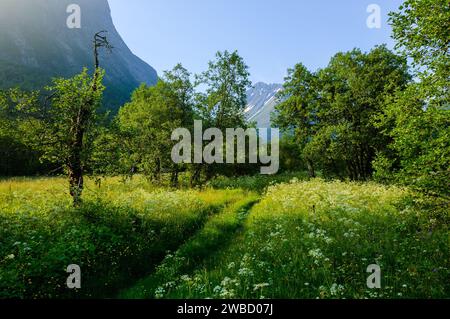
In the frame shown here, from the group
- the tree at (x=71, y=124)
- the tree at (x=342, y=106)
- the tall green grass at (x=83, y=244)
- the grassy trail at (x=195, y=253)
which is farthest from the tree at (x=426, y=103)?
the tree at (x=342, y=106)

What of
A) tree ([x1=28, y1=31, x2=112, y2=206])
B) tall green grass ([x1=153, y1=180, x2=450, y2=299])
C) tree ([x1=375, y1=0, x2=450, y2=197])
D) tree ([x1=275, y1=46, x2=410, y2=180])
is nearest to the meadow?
tall green grass ([x1=153, y1=180, x2=450, y2=299])

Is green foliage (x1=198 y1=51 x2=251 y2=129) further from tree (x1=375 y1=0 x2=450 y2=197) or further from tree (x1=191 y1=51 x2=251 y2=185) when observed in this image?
tree (x1=375 y1=0 x2=450 y2=197)

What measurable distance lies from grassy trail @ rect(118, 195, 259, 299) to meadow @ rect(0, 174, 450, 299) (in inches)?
1.6

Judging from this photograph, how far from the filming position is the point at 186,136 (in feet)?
91.5

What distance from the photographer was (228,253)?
9.12 m

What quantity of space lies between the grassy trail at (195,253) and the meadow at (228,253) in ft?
0.13

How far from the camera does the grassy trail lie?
7.23 meters

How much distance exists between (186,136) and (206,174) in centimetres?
667

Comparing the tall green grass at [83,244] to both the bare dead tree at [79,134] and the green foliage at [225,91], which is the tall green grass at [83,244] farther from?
Result: the green foliage at [225,91]

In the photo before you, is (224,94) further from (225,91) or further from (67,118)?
(67,118)

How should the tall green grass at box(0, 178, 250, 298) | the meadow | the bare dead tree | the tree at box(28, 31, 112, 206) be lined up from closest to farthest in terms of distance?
the meadow < the tall green grass at box(0, 178, 250, 298) < the tree at box(28, 31, 112, 206) < the bare dead tree

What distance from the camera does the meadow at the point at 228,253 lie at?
6180 millimetres

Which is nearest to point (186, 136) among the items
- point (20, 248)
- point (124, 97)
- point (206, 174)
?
point (206, 174)
